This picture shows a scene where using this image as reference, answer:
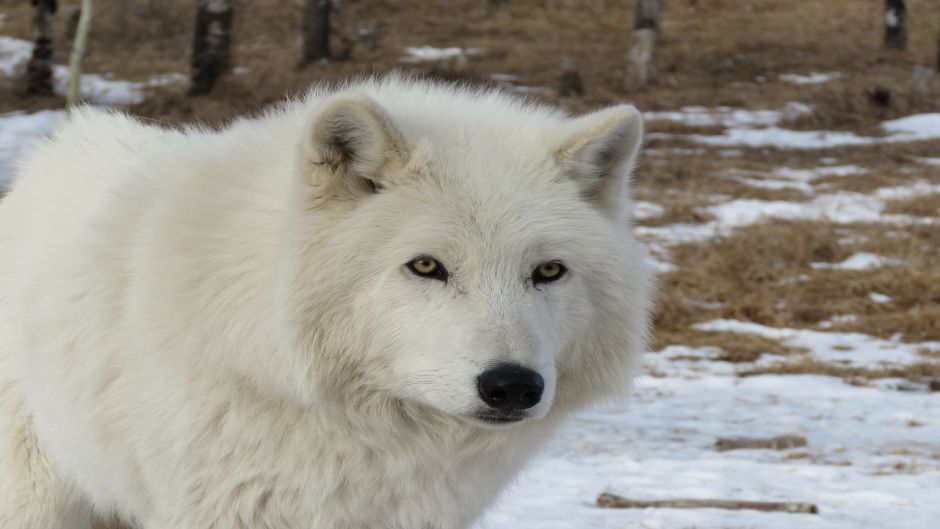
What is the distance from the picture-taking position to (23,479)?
3.50m

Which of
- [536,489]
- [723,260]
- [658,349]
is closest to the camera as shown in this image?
[536,489]

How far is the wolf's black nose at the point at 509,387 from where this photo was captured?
2.66 meters

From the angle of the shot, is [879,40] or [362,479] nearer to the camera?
[362,479]

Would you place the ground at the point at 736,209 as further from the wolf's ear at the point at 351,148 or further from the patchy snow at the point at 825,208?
the wolf's ear at the point at 351,148

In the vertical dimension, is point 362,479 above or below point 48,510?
above

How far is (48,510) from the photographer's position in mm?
3539

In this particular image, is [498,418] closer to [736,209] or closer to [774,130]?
[736,209]

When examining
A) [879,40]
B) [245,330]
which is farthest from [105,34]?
[245,330]

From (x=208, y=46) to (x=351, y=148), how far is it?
15.5 m

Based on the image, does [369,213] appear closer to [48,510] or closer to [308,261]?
[308,261]

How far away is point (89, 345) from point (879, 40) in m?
25.0

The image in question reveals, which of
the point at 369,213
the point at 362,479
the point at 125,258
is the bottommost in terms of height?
the point at 362,479

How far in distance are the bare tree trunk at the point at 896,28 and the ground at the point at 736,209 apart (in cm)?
34

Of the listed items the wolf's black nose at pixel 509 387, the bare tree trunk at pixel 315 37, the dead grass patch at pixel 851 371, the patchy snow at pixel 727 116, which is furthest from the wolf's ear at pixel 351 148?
the bare tree trunk at pixel 315 37
